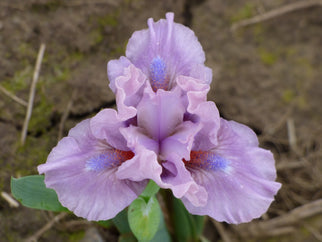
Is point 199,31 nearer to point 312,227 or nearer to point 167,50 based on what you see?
point 167,50

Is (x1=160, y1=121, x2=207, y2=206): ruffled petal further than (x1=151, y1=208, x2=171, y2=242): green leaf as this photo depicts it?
No

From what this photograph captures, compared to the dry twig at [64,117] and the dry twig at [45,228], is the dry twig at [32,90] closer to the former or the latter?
the dry twig at [64,117]

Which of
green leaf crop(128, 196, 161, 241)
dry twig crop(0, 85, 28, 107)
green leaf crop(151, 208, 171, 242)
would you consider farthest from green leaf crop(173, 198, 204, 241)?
dry twig crop(0, 85, 28, 107)

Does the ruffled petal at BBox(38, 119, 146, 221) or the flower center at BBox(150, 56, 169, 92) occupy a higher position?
the flower center at BBox(150, 56, 169, 92)

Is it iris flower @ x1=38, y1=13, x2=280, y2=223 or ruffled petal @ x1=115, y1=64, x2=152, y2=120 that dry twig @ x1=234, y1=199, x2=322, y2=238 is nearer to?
iris flower @ x1=38, y1=13, x2=280, y2=223

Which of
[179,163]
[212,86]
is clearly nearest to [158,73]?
[179,163]

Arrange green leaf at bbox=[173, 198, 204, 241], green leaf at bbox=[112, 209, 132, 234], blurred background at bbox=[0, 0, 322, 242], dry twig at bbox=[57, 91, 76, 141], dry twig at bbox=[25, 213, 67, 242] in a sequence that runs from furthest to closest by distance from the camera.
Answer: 1. dry twig at bbox=[57, 91, 76, 141]
2. blurred background at bbox=[0, 0, 322, 242]
3. dry twig at bbox=[25, 213, 67, 242]
4. green leaf at bbox=[173, 198, 204, 241]
5. green leaf at bbox=[112, 209, 132, 234]

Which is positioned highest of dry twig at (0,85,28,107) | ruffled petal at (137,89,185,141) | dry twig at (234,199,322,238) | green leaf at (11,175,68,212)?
ruffled petal at (137,89,185,141)

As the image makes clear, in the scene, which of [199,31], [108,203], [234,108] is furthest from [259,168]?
[199,31]
